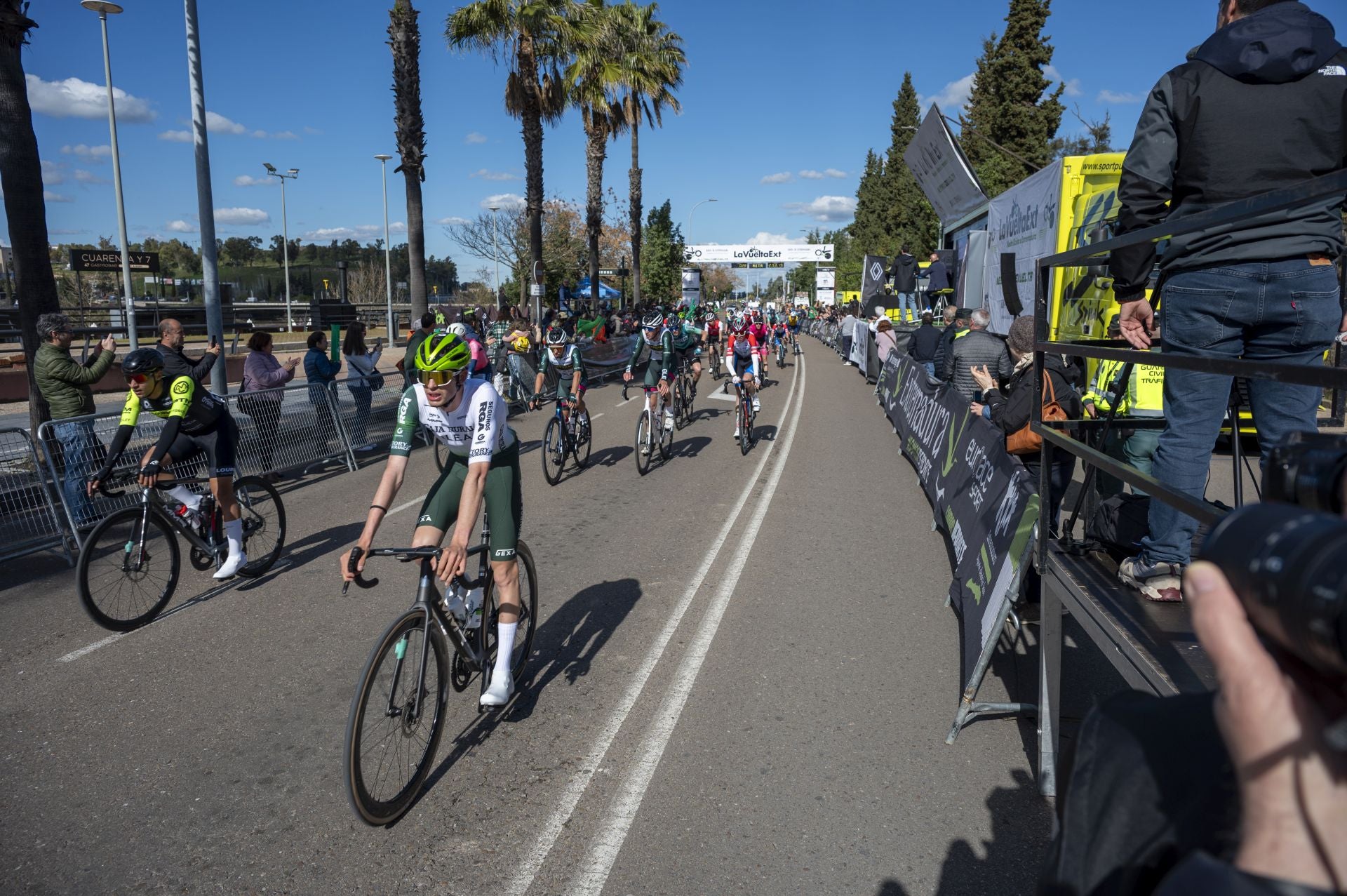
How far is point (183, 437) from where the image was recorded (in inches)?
255

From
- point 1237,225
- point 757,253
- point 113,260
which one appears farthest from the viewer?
point 757,253

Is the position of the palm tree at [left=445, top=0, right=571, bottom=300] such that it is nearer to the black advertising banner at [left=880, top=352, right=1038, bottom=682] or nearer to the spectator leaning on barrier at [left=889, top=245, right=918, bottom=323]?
the spectator leaning on barrier at [left=889, top=245, right=918, bottom=323]

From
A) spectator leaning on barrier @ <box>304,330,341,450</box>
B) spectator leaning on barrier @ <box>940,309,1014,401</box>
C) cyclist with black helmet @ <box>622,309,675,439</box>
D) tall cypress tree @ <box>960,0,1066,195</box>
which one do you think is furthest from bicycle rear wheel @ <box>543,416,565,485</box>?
tall cypress tree @ <box>960,0,1066,195</box>

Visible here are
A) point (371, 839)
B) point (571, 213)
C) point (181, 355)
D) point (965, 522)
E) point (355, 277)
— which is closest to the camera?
point (371, 839)

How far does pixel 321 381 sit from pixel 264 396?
6.33ft

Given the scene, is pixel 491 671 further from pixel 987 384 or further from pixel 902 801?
pixel 987 384

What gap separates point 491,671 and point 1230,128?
3.98 m

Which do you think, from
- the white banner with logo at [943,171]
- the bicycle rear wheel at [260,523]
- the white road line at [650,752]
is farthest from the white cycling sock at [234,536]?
the white banner with logo at [943,171]

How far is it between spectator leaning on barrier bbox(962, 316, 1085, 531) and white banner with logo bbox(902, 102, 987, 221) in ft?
44.8

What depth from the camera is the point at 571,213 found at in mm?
58531

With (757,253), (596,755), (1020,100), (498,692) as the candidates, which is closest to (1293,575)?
(596,755)

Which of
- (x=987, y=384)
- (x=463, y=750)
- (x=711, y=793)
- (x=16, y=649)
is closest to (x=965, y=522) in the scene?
(x=987, y=384)

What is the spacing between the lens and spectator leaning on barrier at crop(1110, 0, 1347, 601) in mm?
2963

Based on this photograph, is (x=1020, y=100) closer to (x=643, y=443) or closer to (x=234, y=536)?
(x=643, y=443)
